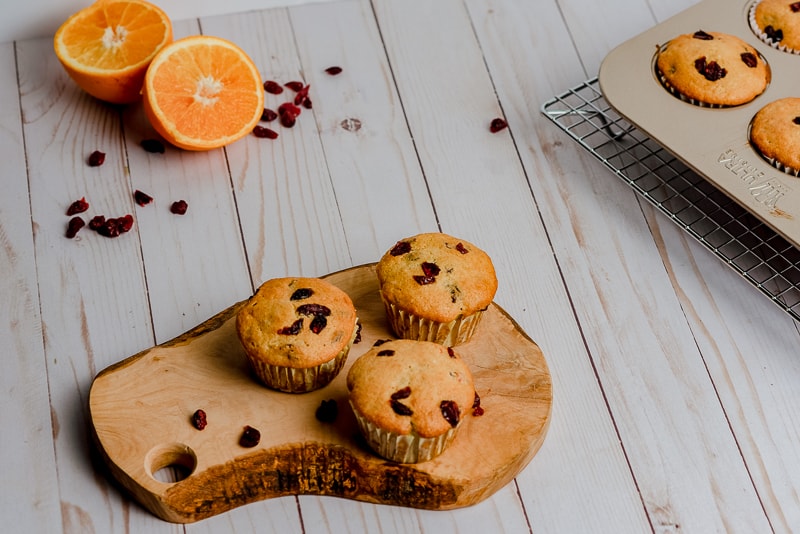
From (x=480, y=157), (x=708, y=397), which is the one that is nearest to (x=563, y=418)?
(x=708, y=397)

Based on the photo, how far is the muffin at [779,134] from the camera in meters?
2.40

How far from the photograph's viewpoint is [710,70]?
254cm

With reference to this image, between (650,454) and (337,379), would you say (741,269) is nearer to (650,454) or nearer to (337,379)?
(650,454)

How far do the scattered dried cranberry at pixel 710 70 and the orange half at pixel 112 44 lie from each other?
5.02 feet

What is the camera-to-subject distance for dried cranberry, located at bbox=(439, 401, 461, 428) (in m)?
1.88

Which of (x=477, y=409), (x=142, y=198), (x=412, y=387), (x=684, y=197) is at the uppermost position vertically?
(x=142, y=198)

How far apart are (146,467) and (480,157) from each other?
1.37 metres

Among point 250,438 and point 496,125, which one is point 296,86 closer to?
point 496,125

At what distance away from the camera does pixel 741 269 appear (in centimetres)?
248

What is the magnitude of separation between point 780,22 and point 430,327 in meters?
1.48

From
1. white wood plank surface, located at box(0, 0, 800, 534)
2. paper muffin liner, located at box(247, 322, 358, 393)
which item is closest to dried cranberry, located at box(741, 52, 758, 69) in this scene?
white wood plank surface, located at box(0, 0, 800, 534)

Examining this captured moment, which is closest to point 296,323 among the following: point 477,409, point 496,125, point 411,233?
point 477,409

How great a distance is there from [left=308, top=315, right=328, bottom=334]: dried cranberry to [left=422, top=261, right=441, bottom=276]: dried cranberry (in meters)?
0.26

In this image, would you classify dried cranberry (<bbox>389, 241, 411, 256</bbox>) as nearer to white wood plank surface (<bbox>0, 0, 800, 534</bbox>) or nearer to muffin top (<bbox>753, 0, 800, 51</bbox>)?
white wood plank surface (<bbox>0, 0, 800, 534</bbox>)
